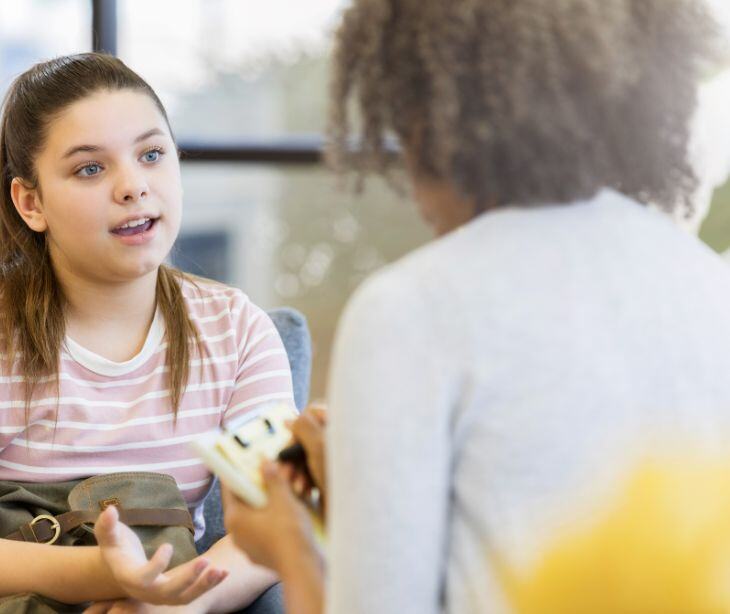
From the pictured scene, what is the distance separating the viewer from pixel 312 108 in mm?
3223

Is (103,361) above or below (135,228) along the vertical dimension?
below

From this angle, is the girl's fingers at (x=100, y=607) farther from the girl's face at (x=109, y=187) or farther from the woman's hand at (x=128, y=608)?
the girl's face at (x=109, y=187)

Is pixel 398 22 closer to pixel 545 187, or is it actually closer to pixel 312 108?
pixel 545 187

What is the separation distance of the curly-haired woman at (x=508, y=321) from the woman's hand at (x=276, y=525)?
80mm

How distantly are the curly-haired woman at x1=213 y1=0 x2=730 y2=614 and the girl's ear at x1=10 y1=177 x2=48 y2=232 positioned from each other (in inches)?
28.3

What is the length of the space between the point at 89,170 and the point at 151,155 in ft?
0.28

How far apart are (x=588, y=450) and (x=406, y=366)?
0.51 ft

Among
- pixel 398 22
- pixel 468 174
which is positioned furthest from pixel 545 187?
pixel 398 22

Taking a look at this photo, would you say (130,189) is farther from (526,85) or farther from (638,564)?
(638,564)

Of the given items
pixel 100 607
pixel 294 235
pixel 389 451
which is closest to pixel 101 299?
pixel 100 607

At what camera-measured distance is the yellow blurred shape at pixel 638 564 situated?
799 mm

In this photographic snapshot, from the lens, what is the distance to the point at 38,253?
57.6 inches

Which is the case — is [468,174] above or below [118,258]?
above

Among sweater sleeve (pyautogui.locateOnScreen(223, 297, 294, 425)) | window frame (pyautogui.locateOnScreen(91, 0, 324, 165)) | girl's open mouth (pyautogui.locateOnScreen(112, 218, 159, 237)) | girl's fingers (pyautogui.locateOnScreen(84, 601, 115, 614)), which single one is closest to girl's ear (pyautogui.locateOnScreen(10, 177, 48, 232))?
girl's open mouth (pyautogui.locateOnScreen(112, 218, 159, 237))
